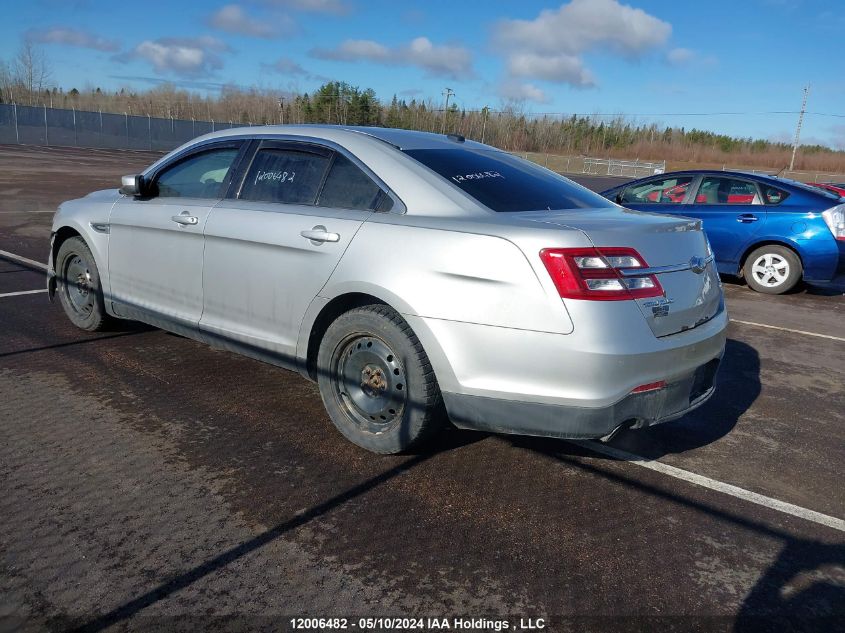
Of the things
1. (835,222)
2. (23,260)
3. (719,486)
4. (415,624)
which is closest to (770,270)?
(835,222)

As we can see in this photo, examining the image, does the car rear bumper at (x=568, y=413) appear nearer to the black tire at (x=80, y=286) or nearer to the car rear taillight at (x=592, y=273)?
the car rear taillight at (x=592, y=273)

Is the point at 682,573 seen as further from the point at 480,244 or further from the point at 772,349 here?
the point at 772,349

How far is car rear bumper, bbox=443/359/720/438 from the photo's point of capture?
10.5 ft

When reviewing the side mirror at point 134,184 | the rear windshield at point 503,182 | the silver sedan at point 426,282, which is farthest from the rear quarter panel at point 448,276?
the side mirror at point 134,184

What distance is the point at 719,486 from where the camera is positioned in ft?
12.0

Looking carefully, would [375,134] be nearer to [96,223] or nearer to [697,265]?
[697,265]

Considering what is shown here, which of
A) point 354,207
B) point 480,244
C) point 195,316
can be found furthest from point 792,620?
point 195,316

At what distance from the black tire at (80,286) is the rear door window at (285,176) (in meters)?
1.79

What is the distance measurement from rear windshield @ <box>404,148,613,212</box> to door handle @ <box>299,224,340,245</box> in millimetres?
647

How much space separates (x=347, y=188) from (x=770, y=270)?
23.7 ft

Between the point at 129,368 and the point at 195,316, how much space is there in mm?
782

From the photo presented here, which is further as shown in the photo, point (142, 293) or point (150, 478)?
point (142, 293)

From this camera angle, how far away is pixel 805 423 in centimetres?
464

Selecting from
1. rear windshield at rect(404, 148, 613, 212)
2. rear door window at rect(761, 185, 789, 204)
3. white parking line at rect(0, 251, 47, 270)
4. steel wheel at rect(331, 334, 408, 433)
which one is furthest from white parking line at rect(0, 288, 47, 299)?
rear door window at rect(761, 185, 789, 204)
